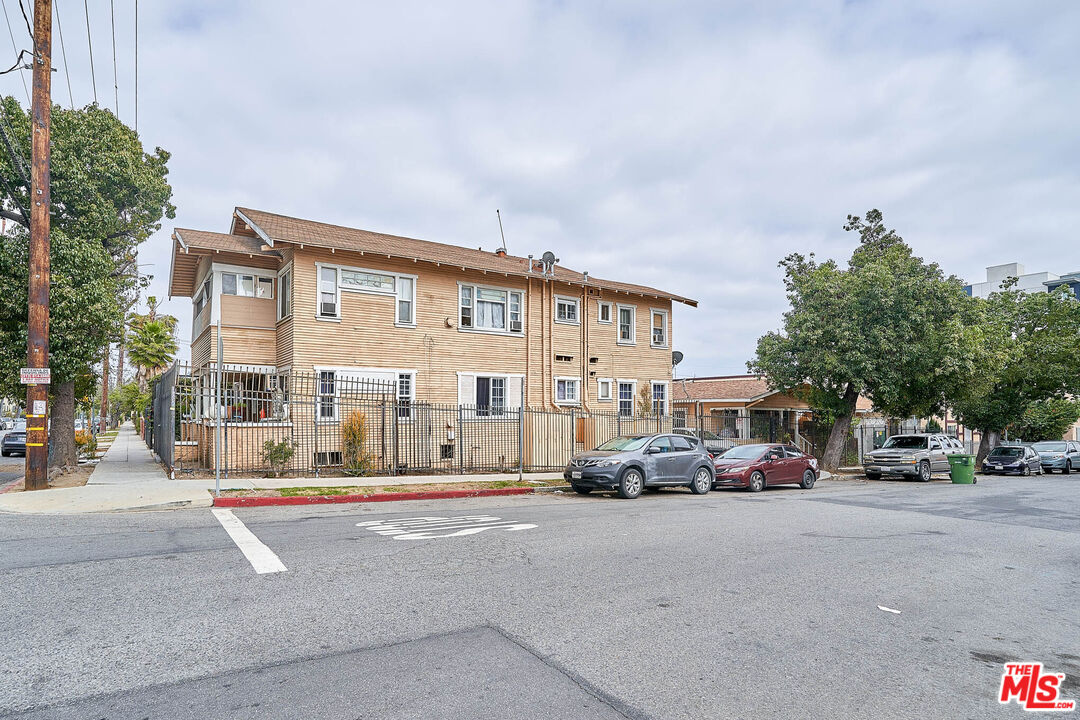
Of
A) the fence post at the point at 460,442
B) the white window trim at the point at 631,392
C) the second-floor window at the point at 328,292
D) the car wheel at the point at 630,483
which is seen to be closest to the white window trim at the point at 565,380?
the white window trim at the point at 631,392

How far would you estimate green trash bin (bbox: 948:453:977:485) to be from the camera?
23473 mm

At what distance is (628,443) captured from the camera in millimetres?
16797

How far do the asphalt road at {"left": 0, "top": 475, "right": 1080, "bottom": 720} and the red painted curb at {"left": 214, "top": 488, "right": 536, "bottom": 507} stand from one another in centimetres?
250

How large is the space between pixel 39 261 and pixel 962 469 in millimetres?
27769

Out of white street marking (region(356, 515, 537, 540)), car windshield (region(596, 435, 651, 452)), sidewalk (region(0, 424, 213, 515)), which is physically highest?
car windshield (region(596, 435, 651, 452))

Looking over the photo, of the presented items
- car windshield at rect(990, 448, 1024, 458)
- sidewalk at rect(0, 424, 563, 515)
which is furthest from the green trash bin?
sidewalk at rect(0, 424, 563, 515)

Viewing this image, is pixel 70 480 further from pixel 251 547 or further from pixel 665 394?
pixel 665 394

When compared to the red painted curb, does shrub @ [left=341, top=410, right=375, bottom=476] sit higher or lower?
higher

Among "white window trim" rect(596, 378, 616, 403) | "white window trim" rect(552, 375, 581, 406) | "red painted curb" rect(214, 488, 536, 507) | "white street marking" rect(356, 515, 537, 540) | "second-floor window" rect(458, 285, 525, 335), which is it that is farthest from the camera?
"white window trim" rect(596, 378, 616, 403)

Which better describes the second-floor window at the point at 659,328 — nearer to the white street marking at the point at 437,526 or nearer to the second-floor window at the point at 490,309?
the second-floor window at the point at 490,309

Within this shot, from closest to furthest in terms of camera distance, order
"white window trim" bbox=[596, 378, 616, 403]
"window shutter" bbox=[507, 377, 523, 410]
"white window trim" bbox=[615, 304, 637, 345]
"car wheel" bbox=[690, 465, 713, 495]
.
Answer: "car wheel" bbox=[690, 465, 713, 495]
"window shutter" bbox=[507, 377, 523, 410]
"white window trim" bbox=[596, 378, 616, 403]
"white window trim" bbox=[615, 304, 637, 345]

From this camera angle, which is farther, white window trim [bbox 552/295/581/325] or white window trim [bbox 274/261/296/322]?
white window trim [bbox 552/295/581/325]

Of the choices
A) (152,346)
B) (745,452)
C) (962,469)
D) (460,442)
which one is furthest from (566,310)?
(152,346)

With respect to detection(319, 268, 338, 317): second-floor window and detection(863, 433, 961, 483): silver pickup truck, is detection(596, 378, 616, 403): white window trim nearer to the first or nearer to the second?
detection(863, 433, 961, 483): silver pickup truck
